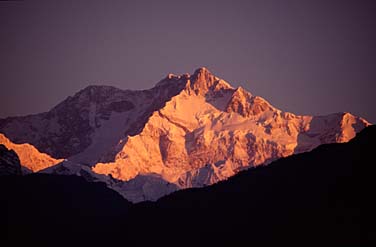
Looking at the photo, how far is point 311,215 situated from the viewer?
558 ft

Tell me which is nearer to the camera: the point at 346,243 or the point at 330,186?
the point at 346,243

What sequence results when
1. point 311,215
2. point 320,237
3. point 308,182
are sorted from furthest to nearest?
point 308,182
point 311,215
point 320,237

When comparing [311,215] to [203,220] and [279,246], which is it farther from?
[203,220]

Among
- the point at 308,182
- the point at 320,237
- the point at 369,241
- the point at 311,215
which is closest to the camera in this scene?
the point at 369,241

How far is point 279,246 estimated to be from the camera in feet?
541

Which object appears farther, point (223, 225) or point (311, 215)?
point (223, 225)

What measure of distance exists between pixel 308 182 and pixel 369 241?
153ft

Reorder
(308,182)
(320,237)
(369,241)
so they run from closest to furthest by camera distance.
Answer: (369,241), (320,237), (308,182)

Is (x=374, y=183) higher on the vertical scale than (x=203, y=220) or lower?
higher

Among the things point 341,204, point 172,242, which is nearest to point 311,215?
point 341,204

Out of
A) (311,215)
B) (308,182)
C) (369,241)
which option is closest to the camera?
(369,241)

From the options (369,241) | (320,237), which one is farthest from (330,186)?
(369,241)

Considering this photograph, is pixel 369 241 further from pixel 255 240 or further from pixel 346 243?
pixel 255 240

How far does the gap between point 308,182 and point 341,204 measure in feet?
78.2
